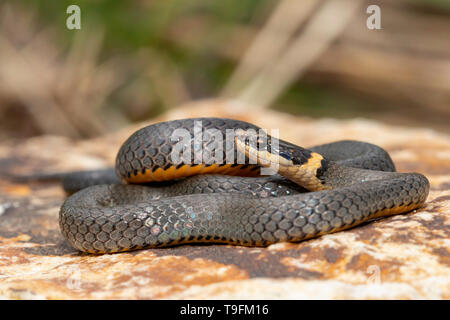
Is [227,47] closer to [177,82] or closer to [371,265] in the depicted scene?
[177,82]

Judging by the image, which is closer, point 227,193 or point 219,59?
point 227,193

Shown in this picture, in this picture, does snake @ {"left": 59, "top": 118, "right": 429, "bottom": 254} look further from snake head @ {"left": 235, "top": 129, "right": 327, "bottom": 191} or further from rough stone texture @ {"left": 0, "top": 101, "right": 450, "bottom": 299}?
rough stone texture @ {"left": 0, "top": 101, "right": 450, "bottom": 299}

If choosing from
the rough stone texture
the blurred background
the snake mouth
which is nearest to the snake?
the snake mouth

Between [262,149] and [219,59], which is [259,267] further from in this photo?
[219,59]

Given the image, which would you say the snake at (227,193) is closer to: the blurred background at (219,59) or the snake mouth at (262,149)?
the snake mouth at (262,149)

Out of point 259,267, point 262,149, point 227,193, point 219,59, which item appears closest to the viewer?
point 259,267

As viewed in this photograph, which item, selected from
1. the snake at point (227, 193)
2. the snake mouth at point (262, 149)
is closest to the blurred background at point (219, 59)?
the snake at point (227, 193)

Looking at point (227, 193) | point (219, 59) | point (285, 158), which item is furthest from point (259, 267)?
point (219, 59)

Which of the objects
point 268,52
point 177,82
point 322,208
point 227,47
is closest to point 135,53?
point 177,82
